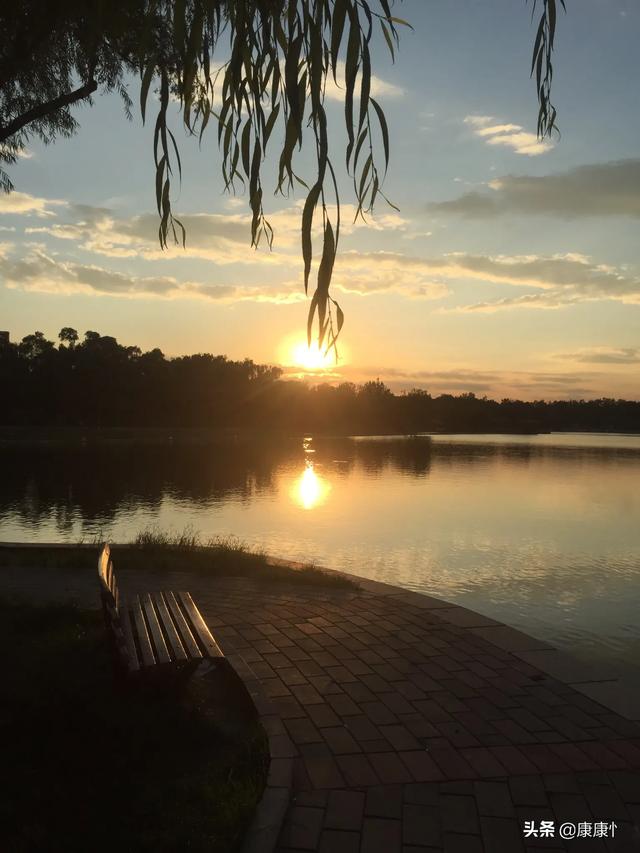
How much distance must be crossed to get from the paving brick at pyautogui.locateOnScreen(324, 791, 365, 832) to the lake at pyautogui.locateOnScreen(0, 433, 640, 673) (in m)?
3.42

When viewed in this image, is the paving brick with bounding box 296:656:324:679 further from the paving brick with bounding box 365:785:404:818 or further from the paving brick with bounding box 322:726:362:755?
the paving brick with bounding box 365:785:404:818

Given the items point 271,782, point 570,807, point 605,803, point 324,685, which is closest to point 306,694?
point 324,685

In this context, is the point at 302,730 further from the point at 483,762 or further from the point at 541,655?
the point at 541,655

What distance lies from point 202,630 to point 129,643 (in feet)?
1.47

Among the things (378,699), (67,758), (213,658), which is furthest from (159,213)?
(378,699)

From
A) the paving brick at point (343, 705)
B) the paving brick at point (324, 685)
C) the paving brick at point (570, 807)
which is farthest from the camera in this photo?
the paving brick at point (324, 685)

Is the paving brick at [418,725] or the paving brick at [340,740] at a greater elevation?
the paving brick at [418,725]

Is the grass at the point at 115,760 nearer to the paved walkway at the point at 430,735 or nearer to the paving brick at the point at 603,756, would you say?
the paved walkway at the point at 430,735

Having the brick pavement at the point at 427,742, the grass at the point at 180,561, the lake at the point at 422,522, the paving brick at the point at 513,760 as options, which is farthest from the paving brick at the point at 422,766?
the grass at the point at 180,561

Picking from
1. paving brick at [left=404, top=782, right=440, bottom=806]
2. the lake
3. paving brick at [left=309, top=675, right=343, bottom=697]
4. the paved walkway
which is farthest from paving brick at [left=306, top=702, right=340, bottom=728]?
the lake

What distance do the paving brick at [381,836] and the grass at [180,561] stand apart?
178 inches

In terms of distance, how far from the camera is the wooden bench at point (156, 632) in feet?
12.9

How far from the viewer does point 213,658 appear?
3.92 metres

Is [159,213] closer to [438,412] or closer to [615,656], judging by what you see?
[615,656]
